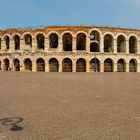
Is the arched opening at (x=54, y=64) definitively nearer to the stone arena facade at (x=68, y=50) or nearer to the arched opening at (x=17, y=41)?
the stone arena facade at (x=68, y=50)

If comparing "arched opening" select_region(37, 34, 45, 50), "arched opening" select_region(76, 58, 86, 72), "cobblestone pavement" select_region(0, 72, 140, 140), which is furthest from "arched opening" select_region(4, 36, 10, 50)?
→ "cobblestone pavement" select_region(0, 72, 140, 140)

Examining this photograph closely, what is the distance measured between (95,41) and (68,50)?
16.3 feet

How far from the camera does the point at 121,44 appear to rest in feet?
141

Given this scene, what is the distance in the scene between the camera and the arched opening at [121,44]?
41.5 metres

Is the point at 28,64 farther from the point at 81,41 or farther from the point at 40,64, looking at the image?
the point at 81,41

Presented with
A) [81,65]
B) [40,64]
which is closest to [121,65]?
[81,65]

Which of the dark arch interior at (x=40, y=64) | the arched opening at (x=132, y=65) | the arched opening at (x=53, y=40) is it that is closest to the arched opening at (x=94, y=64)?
the arched opening at (x=132, y=65)

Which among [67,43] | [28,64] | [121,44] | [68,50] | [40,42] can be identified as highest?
[40,42]

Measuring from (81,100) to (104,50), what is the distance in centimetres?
3417

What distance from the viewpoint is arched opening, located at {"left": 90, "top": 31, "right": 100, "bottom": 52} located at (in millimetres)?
40381

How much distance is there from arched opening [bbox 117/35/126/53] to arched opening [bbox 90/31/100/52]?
4.39 metres

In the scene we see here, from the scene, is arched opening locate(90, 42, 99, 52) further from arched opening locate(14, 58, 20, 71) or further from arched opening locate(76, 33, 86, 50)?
arched opening locate(14, 58, 20, 71)

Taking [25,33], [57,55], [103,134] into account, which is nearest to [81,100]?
[103,134]

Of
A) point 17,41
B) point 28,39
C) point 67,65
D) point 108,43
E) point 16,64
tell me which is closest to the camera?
point 67,65
